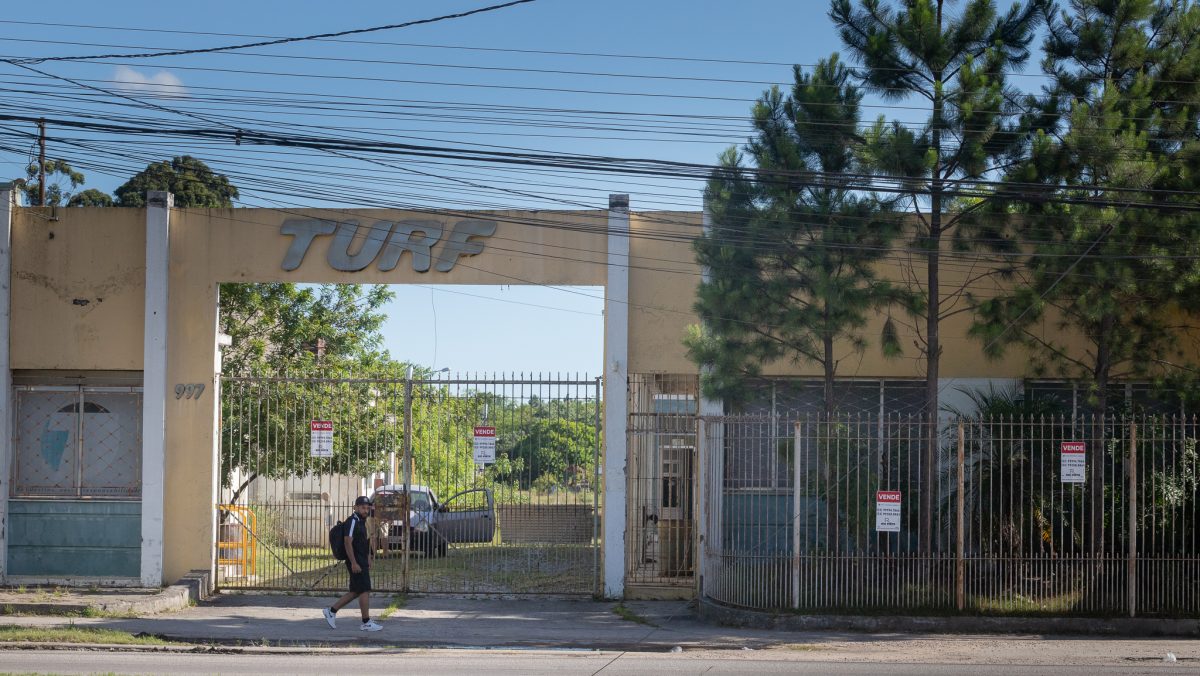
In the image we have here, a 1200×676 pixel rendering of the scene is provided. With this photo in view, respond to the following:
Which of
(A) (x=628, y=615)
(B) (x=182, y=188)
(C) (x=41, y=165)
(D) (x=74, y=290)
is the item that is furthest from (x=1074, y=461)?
(B) (x=182, y=188)

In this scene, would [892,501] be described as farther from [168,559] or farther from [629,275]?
[168,559]

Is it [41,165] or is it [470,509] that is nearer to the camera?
[470,509]

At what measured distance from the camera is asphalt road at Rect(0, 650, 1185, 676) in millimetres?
10305

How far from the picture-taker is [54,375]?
15.9 m

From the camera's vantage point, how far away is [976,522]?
14172 millimetres

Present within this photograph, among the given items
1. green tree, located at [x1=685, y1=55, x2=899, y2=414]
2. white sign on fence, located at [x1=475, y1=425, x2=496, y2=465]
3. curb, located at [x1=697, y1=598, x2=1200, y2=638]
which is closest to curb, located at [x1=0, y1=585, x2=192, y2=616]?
white sign on fence, located at [x1=475, y1=425, x2=496, y2=465]

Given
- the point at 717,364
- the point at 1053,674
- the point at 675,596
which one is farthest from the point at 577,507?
the point at 1053,674

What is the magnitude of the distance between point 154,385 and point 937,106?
10.8 meters

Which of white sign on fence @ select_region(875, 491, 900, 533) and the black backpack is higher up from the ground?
white sign on fence @ select_region(875, 491, 900, 533)

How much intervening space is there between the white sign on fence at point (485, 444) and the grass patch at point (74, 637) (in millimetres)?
4463

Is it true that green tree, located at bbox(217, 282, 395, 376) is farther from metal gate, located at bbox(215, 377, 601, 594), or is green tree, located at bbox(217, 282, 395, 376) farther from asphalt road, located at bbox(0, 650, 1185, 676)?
asphalt road, located at bbox(0, 650, 1185, 676)

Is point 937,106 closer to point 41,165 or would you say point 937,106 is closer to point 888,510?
point 888,510

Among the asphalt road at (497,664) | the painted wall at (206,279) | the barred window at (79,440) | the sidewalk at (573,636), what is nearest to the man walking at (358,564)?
the sidewalk at (573,636)

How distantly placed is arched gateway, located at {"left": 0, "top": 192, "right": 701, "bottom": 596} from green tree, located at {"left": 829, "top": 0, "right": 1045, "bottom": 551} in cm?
313
